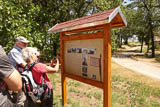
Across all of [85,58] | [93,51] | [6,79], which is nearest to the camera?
[6,79]

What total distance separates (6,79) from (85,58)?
214 centimetres

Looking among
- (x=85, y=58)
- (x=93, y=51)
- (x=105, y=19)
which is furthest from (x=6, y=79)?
(x=85, y=58)

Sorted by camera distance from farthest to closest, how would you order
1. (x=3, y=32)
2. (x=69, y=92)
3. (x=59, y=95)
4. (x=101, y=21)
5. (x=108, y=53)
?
(x=3, y=32)
(x=69, y=92)
(x=59, y=95)
(x=108, y=53)
(x=101, y=21)

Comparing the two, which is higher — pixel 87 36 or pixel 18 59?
pixel 87 36

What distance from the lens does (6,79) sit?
1467 mm

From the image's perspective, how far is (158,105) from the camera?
4.47m

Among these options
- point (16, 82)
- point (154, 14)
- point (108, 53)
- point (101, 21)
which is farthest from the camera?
point (154, 14)

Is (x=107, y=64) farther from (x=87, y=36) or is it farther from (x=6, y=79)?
(x=6, y=79)

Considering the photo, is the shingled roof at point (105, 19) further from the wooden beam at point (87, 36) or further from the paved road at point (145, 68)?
the paved road at point (145, 68)

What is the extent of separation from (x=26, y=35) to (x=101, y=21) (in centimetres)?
497

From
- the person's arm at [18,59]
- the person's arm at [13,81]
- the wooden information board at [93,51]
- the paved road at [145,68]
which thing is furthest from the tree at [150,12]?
the person's arm at [13,81]

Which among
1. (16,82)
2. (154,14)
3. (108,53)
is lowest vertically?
(16,82)

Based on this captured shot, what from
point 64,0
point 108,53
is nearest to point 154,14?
point 64,0

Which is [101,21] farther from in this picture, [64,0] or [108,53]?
[64,0]
